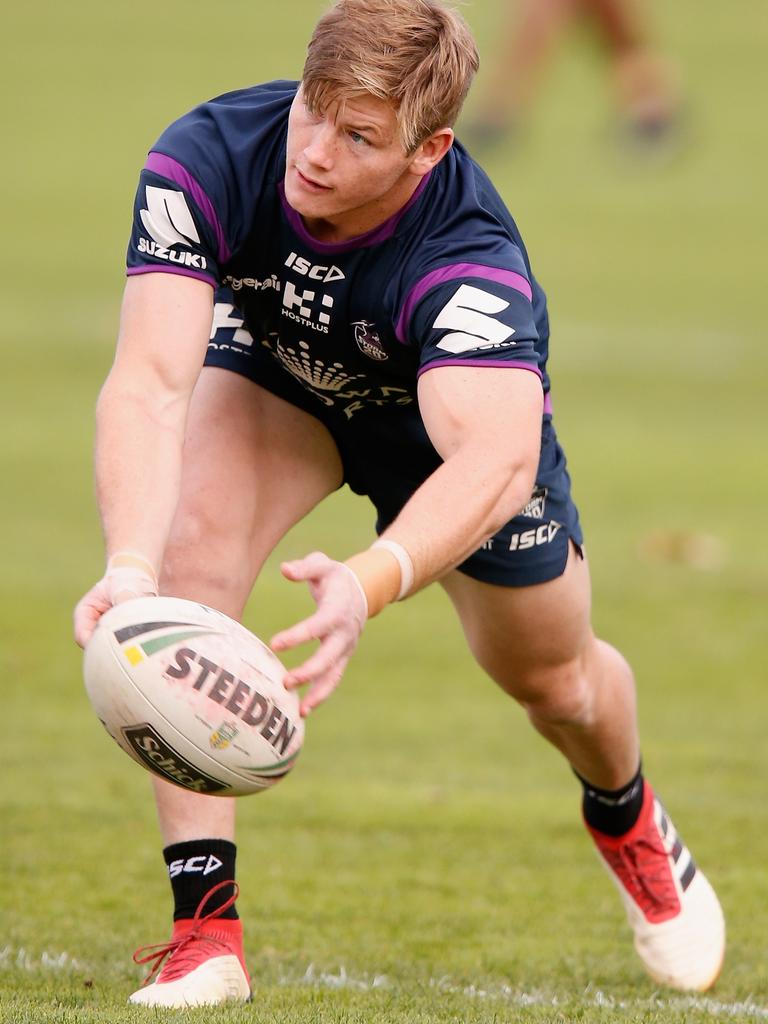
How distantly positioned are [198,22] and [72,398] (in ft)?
87.5

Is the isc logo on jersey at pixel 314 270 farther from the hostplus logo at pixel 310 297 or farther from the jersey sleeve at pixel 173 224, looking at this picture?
the jersey sleeve at pixel 173 224

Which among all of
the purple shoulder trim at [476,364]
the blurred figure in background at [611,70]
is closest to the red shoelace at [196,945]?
the purple shoulder trim at [476,364]

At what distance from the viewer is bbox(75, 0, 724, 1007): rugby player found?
12.8ft

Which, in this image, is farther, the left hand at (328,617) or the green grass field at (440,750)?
the green grass field at (440,750)

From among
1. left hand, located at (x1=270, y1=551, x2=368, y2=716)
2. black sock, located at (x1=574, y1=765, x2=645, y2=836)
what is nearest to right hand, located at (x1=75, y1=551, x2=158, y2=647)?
left hand, located at (x1=270, y1=551, x2=368, y2=716)

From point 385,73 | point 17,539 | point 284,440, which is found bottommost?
point 17,539

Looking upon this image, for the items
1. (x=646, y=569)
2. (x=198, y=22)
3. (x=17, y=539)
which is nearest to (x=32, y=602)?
(x=17, y=539)

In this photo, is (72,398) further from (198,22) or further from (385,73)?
(198,22)

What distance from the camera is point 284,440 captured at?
4879 millimetres

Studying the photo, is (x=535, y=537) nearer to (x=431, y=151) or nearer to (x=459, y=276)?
(x=459, y=276)

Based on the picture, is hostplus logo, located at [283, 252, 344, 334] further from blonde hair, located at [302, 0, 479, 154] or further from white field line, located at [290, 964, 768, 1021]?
white field line, located at [290, 964, 768, 1021]

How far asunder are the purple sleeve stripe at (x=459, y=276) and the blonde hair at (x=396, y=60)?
0.91ft

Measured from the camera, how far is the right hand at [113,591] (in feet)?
12.5

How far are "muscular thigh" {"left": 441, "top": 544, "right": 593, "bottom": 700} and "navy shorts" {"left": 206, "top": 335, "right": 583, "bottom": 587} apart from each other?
0.05 m
